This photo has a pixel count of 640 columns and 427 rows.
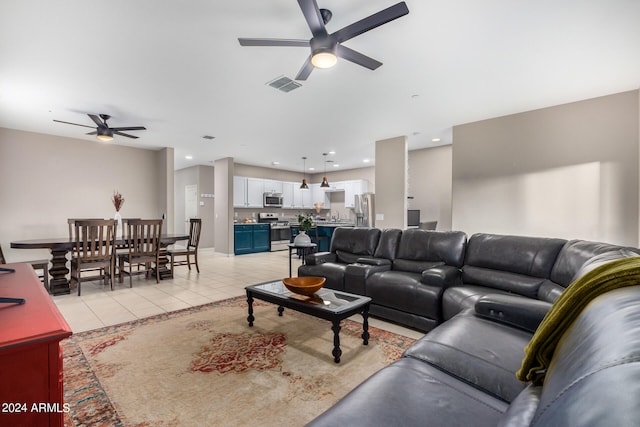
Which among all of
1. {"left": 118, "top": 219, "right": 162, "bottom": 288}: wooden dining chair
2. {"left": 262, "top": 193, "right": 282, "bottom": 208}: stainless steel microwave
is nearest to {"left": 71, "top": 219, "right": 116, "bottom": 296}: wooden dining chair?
{"left": 118, "top": 219, "right": 162, "bottom": 288}: wooden dining chair

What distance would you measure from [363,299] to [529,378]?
154cm

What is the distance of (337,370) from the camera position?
216 cm

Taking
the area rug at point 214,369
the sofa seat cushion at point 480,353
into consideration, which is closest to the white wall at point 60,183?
the area rug at point 214,369

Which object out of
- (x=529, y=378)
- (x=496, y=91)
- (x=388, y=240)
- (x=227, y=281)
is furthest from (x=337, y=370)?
(x=496, y=91)

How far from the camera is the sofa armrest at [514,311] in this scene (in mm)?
1677

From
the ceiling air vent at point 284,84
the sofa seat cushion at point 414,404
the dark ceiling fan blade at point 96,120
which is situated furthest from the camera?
the dark ceiling fan blade at point 96,120

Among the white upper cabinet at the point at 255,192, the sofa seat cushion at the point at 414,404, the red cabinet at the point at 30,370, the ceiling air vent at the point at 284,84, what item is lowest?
the sofa seat cushion at the point at 414,404

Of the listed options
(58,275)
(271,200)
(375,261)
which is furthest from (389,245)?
(271,200)

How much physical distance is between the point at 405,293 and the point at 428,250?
77 cm

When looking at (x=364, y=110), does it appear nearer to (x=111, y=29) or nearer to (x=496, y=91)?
(x=496, y=91)

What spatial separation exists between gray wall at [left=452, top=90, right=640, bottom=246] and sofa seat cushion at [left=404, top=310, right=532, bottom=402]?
3502mm

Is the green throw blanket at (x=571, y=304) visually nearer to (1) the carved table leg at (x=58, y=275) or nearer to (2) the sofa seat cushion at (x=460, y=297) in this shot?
(2) the sofa seat cushion at (x=460, y=297)

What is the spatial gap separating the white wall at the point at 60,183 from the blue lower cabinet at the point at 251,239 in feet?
6.59

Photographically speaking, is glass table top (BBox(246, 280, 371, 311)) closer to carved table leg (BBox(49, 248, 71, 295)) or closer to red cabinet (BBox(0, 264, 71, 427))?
red cabinet (BBox(0, 264, 71, 427))
